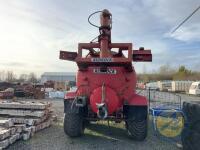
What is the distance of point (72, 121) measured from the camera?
752cm

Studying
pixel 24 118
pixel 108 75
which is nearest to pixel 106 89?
pixel 108 75

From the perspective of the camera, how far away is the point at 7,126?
707cm

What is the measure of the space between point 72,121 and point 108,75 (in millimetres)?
1596

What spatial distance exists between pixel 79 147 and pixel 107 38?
298 cm

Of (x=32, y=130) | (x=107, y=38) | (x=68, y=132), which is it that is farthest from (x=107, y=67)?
(x=32, y=130)

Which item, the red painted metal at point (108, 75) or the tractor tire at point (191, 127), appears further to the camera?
the red painted metal at point (108, 75)

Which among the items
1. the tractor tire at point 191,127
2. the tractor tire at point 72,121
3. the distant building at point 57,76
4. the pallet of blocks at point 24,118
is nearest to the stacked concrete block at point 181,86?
the distant building at point 57,76

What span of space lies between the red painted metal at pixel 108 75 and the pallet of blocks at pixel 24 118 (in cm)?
139

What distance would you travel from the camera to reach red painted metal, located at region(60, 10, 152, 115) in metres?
7.00

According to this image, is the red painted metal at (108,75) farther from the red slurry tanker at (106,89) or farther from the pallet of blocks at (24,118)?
the pallet of blocks at (24,118)

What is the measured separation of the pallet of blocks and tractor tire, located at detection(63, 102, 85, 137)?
3.49 feet

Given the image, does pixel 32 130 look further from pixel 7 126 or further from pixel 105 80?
pixel 105 80

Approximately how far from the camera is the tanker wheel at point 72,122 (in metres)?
7.53

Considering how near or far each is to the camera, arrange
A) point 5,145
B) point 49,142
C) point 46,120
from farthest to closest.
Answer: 1. point 46,120
2. point 49,142
3. point 5,145
